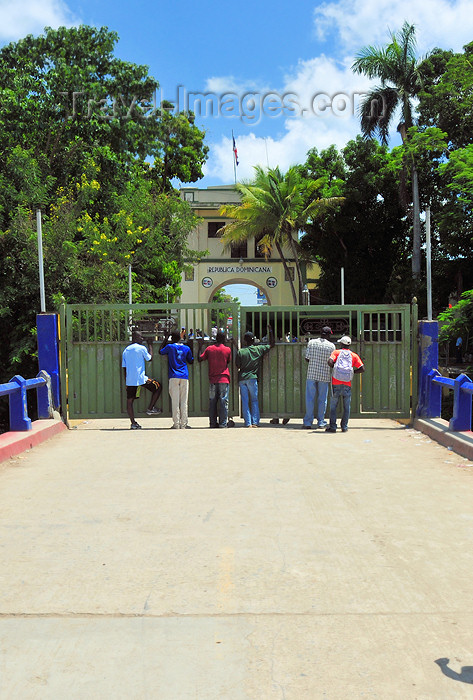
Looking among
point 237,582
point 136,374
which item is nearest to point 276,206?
point 136,374

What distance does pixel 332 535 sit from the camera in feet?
19.8

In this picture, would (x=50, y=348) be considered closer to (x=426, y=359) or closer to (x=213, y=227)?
(x=426, y=359)

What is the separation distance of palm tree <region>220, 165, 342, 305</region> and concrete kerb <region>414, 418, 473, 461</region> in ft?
99.4

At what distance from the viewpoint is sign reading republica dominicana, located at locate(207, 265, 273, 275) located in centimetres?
5100

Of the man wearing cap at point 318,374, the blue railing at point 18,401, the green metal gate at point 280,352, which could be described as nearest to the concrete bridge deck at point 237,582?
the blue railing at point 18,401

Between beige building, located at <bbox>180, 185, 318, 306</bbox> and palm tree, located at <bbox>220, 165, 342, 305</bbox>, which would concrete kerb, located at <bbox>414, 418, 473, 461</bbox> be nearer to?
palm tree, located at <bbox>220, 165, 342, 305</bbox>

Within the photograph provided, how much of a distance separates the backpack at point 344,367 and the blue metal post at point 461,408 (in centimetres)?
218

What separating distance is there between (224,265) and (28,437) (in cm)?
4053

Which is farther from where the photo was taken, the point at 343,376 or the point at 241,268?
the point at 241,268

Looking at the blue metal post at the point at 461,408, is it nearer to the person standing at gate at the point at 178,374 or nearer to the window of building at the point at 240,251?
the person standing at gate at the point at 178,374

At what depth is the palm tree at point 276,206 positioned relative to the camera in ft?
141

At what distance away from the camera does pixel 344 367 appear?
13.1 metres

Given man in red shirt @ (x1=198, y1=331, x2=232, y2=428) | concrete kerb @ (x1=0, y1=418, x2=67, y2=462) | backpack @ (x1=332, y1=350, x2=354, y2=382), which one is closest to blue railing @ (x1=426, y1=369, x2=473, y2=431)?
backpack @ (x1=332, y1=350, x2=354, y2=382)

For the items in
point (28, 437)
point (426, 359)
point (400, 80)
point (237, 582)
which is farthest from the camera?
point (400, 80)
